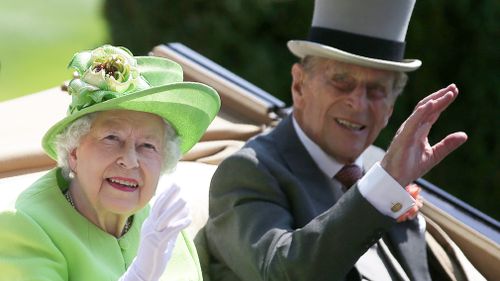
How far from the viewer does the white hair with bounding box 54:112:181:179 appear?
2.89 m

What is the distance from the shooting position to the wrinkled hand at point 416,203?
147 inches

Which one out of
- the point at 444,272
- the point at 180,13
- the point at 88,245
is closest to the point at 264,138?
the point at 444,272

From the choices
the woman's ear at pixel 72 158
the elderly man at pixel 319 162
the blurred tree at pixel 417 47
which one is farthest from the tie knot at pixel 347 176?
the blurred tree at pixel 417 47

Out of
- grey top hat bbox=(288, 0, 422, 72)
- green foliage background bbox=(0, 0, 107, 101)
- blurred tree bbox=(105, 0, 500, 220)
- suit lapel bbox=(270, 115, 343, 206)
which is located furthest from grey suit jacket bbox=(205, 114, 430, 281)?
green foliage background bbox=(0, 0, 107, 101)

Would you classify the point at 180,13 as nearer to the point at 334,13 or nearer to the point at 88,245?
the point at 334,13

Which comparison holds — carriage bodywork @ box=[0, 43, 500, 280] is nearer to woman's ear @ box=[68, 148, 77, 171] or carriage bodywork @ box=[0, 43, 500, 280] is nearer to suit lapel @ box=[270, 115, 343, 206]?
suit lapel @ box=[270, 115, 343, 206]

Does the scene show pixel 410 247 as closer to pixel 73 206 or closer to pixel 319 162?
pixel 319 162

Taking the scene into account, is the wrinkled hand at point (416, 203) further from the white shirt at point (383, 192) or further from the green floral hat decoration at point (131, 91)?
the green floral hat decoration at point (131, 91)

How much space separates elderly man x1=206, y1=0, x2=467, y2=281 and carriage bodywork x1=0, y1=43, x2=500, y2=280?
19 cm

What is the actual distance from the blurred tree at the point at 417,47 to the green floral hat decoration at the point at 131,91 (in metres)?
3.29

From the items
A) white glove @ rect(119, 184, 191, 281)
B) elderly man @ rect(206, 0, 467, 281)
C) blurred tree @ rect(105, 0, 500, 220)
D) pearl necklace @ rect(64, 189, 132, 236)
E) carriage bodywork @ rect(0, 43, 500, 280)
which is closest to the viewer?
white glove @ rect(119, 184, 191, 281)

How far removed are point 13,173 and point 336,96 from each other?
1036 millimetres

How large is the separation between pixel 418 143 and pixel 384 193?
153 mm

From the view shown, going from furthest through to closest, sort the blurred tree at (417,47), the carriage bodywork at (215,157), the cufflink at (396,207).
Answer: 1. the blurred tree at (417,47)
2. the carriage bodywork at (215,157)
3. the cufflink at (396,207)
